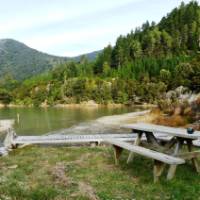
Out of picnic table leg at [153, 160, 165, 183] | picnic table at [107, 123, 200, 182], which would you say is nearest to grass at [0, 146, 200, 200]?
picnic table leg at [153, 160, 165, 183]

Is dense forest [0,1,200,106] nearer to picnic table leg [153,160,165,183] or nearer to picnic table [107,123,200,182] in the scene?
picnic table [107,123,200,182]

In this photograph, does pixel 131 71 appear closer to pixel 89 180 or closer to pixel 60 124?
pixel 60 124

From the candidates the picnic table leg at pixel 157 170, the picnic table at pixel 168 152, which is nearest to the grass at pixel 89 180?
the picnic table leg at pixel 157 170

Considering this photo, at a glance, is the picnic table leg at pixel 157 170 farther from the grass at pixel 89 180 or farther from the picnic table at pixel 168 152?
the grass at pixel 89 180

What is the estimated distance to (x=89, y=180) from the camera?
1012 centimetres

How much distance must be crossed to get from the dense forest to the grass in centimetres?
6850

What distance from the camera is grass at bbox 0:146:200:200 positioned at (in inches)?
343

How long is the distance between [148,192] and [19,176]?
403 centimetres

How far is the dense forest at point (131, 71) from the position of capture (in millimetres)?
98625

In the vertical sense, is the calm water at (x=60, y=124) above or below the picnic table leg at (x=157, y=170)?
below

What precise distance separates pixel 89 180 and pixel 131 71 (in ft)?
340

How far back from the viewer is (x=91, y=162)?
12.7 metres

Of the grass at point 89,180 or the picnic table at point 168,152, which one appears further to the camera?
the picnic table at point 168,152

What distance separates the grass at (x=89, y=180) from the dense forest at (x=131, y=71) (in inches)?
2697
